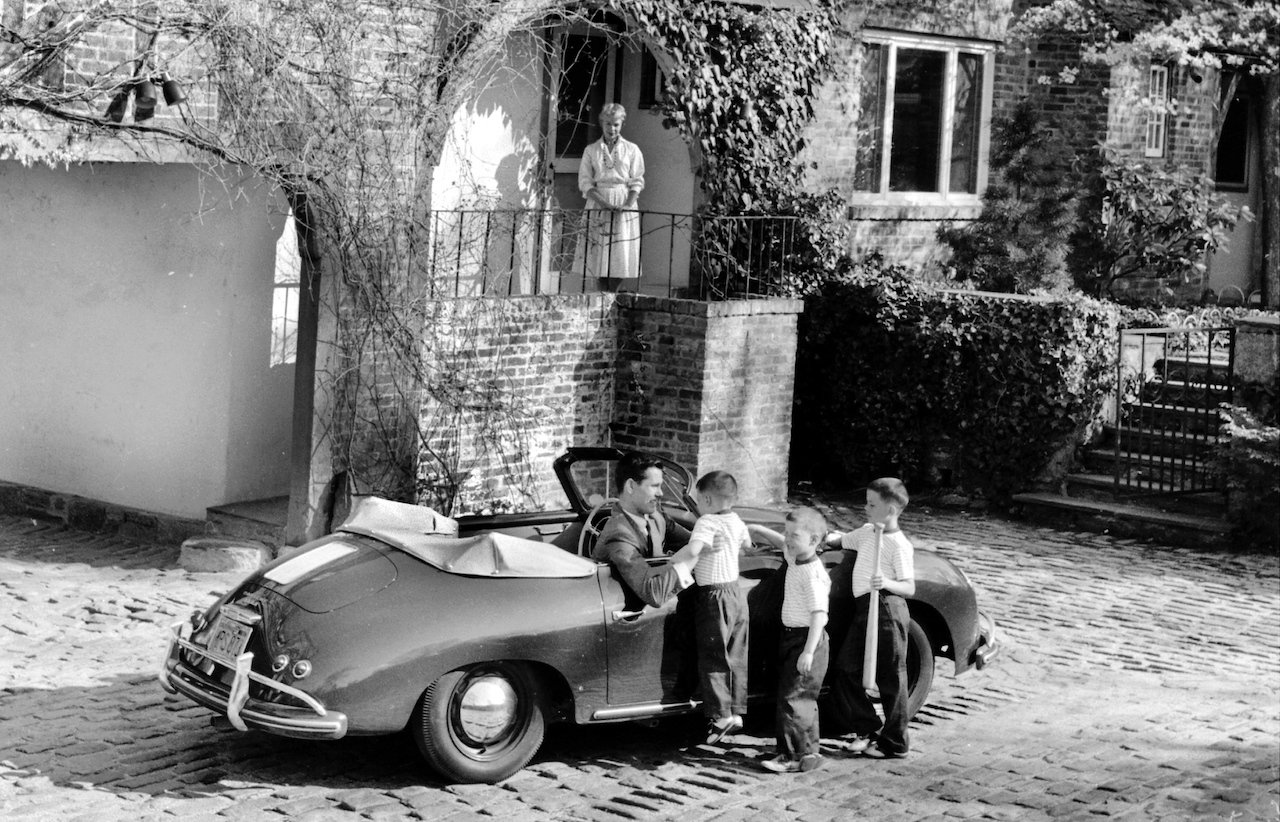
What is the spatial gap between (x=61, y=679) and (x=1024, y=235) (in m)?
12.8

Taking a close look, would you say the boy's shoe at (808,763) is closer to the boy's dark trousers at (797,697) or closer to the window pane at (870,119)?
the boy's dark trousers at (797,697)

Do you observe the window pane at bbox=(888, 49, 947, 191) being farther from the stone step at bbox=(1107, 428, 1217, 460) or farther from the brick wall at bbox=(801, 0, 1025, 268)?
the stone step at bbox=(1107, 428, 1217, 460)

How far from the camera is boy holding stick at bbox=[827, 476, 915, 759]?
8.53m

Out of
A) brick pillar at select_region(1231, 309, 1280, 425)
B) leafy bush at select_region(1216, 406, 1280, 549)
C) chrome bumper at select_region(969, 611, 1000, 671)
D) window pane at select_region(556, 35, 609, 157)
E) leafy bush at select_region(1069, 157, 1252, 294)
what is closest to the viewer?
chrome bumper at select_region(969, 611, 1000, 671)

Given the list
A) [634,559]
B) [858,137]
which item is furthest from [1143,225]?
[634,559]

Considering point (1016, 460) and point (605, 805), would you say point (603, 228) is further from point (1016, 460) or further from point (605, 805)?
point (605, 805)

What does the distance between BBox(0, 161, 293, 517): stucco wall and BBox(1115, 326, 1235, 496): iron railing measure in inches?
297

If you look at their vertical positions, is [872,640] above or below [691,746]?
above

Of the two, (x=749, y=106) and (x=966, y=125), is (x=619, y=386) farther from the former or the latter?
(x=966, y=125)

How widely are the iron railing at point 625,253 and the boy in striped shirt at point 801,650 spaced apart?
19.4 ft

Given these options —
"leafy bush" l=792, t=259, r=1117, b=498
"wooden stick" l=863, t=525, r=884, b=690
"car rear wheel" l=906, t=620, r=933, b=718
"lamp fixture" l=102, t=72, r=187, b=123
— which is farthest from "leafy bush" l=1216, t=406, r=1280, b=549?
"lamp fixture" l=102, t=72, r=187, b=123

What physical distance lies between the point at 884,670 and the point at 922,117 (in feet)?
37.7

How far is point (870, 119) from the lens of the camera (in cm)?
1825

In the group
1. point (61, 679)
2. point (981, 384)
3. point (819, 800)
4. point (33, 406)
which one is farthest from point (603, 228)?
point (819, 800)
